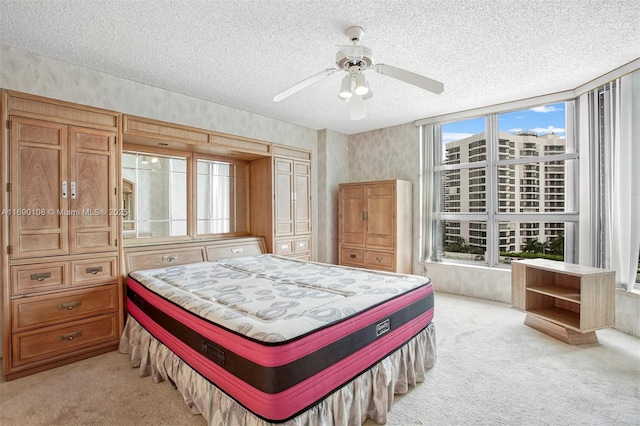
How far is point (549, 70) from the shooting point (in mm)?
3088

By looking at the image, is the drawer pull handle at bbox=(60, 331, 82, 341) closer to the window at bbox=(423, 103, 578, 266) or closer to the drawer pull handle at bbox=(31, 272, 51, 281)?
the drawer pull handle at bbox=(31, 272, 51, 281)

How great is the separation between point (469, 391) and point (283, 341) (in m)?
1.57

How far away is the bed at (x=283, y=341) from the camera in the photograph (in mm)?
1474

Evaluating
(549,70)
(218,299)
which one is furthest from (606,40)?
(218,299)

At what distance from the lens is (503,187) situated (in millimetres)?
4359

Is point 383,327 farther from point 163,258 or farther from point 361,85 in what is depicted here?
point 163,258

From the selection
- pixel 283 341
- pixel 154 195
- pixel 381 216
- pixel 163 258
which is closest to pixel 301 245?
pixel 381 216

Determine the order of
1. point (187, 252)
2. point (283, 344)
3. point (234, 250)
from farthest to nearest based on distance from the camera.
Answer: point (234, 250) → point (187, 252) → point (283, 344)

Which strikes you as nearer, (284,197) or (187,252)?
(187,252)

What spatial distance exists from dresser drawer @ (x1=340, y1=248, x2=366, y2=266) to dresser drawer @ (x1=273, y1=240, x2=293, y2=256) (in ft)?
3.16

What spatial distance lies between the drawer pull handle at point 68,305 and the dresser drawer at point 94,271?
0.16 meters

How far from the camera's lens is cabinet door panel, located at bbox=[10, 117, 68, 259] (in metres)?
2.46

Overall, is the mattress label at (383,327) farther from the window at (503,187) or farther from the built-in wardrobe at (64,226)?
the window at (503,187)

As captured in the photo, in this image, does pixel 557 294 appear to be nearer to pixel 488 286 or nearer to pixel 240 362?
pixel 488 286
